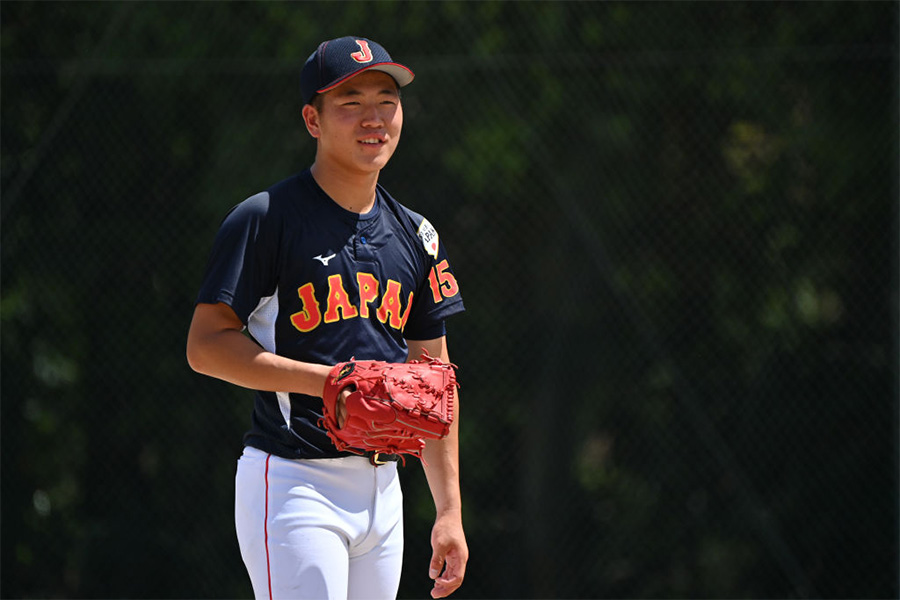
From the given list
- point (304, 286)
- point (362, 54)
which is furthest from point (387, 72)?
point (304, 286)

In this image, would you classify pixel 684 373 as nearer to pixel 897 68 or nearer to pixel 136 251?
pixel 897 68

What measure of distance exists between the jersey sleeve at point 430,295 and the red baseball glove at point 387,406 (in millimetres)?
279

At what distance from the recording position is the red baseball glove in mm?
2148

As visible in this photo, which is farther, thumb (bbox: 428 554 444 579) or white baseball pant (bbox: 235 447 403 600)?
thumb (bbox: 428 554 444 579)

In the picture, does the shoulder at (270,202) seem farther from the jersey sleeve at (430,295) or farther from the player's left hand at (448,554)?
the player's left hand at (448,554)

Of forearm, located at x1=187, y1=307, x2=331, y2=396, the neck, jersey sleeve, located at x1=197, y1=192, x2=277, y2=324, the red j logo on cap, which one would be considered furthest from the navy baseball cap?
forearm, located at x1=187, y1=307, x2=331, y2=396

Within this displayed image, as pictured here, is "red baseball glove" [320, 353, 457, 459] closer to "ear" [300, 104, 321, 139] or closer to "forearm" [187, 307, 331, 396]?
"forearm" [187, 307, 331, 396]

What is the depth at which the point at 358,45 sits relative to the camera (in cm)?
236

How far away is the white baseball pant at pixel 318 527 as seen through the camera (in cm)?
219

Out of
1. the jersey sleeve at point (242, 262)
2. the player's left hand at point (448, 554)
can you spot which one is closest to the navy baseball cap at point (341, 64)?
the jersey sleeve at point (242, 262)

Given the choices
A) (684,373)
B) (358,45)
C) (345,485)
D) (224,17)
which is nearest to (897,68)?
(684,373)

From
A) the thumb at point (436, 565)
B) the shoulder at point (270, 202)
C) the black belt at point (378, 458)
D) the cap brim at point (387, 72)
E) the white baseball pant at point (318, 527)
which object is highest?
the cap brim at point (387, 72)

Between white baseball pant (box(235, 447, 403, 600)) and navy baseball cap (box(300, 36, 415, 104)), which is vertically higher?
navy baseball cap (box(300, 36, 415, 104))

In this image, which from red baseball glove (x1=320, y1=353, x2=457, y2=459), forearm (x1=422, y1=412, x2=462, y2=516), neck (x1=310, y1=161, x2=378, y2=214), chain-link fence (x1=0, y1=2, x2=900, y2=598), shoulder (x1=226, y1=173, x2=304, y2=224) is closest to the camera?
red baseball glove (x1=320, y1=353, x2=457, y2=459)
